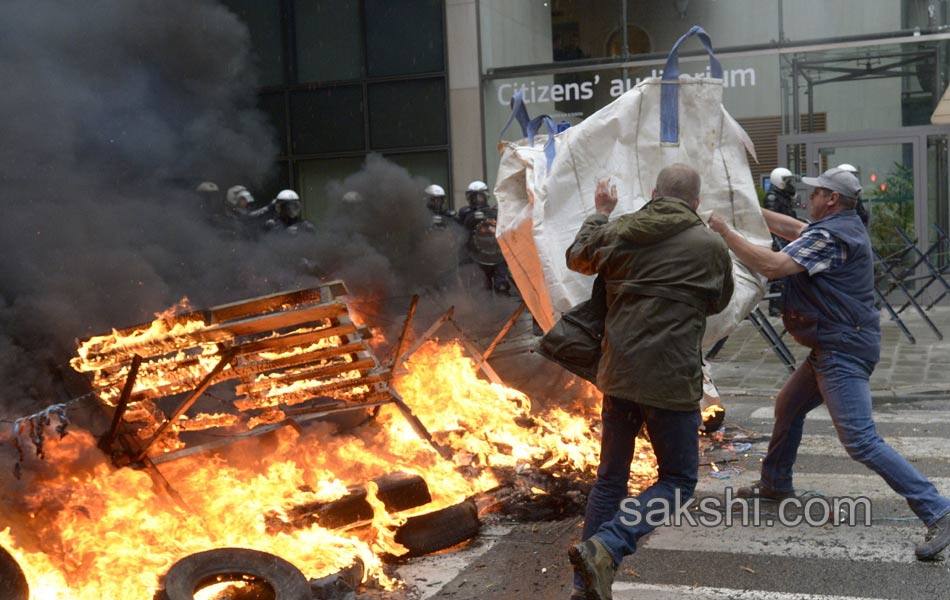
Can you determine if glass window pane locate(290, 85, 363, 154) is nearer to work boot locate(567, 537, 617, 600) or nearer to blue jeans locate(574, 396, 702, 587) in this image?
blue jeans locate(574, 396, 702, 587)

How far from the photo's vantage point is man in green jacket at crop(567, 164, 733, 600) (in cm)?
364

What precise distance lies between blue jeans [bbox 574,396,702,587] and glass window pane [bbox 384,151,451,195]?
12207 millimetres

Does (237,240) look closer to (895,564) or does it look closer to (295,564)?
(295,564)

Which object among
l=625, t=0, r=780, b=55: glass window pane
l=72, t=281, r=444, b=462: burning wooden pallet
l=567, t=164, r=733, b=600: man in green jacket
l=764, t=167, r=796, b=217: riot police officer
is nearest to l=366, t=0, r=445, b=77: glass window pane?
l=625, t=0, r=780, b=55: glass window pane

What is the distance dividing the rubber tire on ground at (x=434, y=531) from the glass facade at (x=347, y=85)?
11.3 meters

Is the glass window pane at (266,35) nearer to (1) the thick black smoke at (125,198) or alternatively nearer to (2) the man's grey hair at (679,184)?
(1) the thick black smoke at (125,198)

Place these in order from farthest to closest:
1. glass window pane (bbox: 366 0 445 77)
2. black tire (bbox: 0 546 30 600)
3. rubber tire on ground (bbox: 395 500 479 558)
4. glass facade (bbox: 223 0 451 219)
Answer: glass facade (bbox: 223 0 451 219)
glass window pane (bbox: 366 0 445 77)
rubber tire on ground (bbox: 395 500 479 558)
black tire (bbox: 0 546 30 600)

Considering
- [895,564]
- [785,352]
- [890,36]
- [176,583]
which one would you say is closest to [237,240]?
[785,352]

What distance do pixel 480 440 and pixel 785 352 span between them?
4371mm

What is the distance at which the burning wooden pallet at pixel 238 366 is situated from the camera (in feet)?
13.4

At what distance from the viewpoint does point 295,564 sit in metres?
4.21

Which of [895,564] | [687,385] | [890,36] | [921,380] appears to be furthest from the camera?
[890,36]

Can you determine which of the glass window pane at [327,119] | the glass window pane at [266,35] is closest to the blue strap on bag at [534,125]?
the glass window pane at [327,119]

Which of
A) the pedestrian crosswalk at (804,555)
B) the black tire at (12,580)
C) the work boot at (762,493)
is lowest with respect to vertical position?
the pedestrian crosswalk at (804,555)
